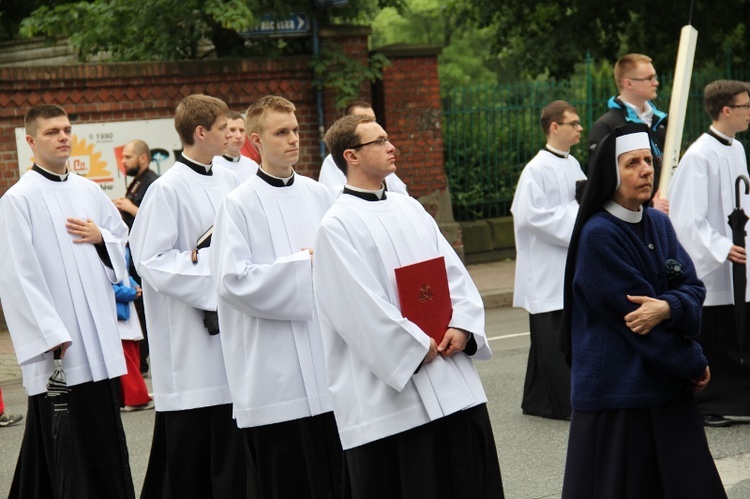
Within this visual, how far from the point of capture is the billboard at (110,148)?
14047 millimetres

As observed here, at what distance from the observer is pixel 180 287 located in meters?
6.20

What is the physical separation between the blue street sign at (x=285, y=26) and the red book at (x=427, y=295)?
10.8 m

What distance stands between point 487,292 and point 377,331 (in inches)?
401

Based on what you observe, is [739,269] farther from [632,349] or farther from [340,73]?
[340,73]

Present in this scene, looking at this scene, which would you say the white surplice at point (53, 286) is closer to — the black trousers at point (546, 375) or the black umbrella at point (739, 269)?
the black trousers at point (546, 375)

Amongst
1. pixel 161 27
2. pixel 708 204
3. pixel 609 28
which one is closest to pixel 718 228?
pixel 708 204

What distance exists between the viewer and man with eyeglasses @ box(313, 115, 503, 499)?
4891 mm

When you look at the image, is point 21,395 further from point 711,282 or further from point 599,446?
point 599,446

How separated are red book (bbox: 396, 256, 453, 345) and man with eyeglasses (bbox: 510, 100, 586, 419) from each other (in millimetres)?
3596

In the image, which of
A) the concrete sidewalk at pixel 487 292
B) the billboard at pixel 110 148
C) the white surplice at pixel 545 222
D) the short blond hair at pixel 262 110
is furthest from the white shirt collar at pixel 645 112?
the billboard at pixel 110 148

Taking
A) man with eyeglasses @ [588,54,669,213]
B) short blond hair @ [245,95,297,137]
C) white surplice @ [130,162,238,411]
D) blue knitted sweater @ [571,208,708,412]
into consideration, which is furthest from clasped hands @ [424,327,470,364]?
man with eyeglasses @ [588,54,669,213]

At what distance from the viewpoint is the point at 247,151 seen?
10000 millimetres

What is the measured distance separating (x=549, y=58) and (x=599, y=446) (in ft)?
48.5

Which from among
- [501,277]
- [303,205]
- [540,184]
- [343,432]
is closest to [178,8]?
[501,277]
